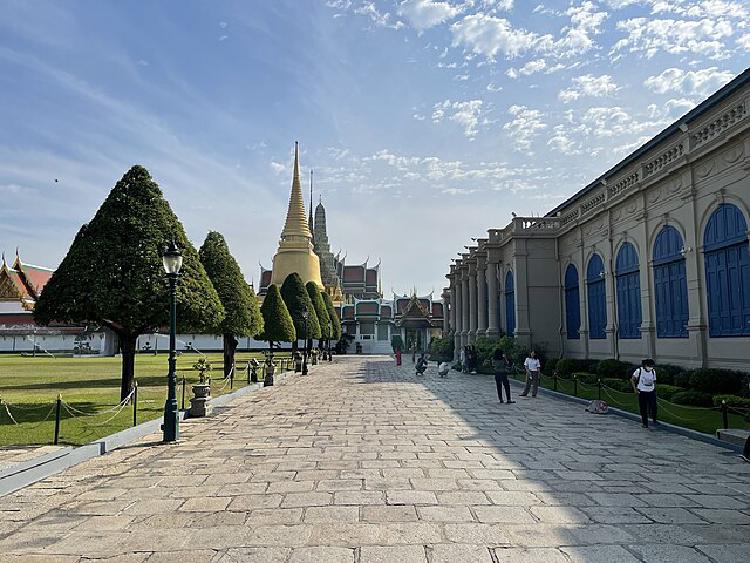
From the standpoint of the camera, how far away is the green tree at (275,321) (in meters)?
36.8

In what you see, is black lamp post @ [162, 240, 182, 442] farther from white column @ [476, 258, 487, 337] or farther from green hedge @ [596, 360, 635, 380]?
white column @ [476, 258, 487, 337]

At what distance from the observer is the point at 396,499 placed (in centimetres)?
725

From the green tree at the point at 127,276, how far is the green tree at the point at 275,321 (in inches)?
786

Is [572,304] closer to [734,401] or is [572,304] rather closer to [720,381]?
[720,381]

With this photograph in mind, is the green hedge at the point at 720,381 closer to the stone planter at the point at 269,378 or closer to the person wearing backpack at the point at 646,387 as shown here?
the person wearing backpack at the point at 646,387

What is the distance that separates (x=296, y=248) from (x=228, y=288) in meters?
53.3

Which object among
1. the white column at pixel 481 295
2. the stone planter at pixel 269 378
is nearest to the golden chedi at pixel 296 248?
the white column at pixel 481 295

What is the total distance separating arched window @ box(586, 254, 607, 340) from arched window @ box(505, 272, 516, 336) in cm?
582

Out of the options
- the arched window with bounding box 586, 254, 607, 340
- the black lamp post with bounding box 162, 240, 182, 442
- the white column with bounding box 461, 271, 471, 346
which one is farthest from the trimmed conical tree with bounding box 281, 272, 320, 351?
the black lamp post with bounding box 162, 240, 182, 442

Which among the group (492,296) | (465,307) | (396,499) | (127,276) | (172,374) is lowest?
(396,499)

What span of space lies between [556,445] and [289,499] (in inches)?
221

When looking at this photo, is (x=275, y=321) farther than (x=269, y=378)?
Yes

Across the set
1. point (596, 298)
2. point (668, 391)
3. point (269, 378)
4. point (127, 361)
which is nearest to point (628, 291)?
point (596, 298)

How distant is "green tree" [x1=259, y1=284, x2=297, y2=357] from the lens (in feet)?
121
